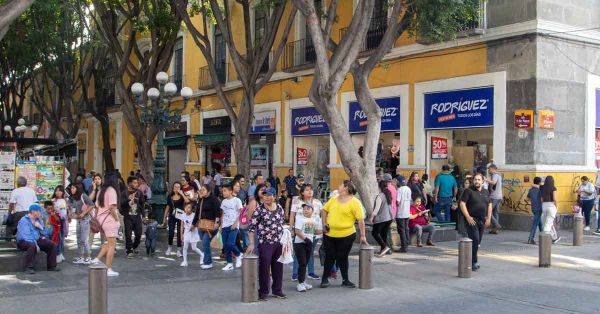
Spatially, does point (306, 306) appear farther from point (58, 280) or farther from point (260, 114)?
point (260, 114)

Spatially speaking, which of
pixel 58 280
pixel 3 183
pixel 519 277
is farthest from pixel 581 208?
pixel 3 183

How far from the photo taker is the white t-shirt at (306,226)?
30.9ft

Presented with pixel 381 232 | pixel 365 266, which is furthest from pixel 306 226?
pixel 381 232

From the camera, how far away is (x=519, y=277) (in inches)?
418

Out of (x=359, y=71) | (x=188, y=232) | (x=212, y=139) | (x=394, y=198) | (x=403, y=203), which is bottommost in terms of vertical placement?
(x=188, y=232)

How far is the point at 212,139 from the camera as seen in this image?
28703 mm

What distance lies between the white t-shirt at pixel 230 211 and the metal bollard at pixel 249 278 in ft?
9.40

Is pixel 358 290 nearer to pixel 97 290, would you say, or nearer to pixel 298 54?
pixel 97 290

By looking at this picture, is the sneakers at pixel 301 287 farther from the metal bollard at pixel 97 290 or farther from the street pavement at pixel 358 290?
the metal bollard at pixel 97 290

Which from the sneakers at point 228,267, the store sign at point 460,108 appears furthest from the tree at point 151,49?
the sneakers at point 228,267

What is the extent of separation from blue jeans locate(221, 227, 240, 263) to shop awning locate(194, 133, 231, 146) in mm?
16779

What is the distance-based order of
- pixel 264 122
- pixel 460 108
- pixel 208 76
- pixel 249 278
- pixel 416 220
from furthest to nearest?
pixel 208 76, pixel 264 122, pixel 460 108, pixel 416 220, pixel 249 278

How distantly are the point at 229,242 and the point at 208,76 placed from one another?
64.4 ft

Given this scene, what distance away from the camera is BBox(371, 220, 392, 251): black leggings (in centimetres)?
1250
